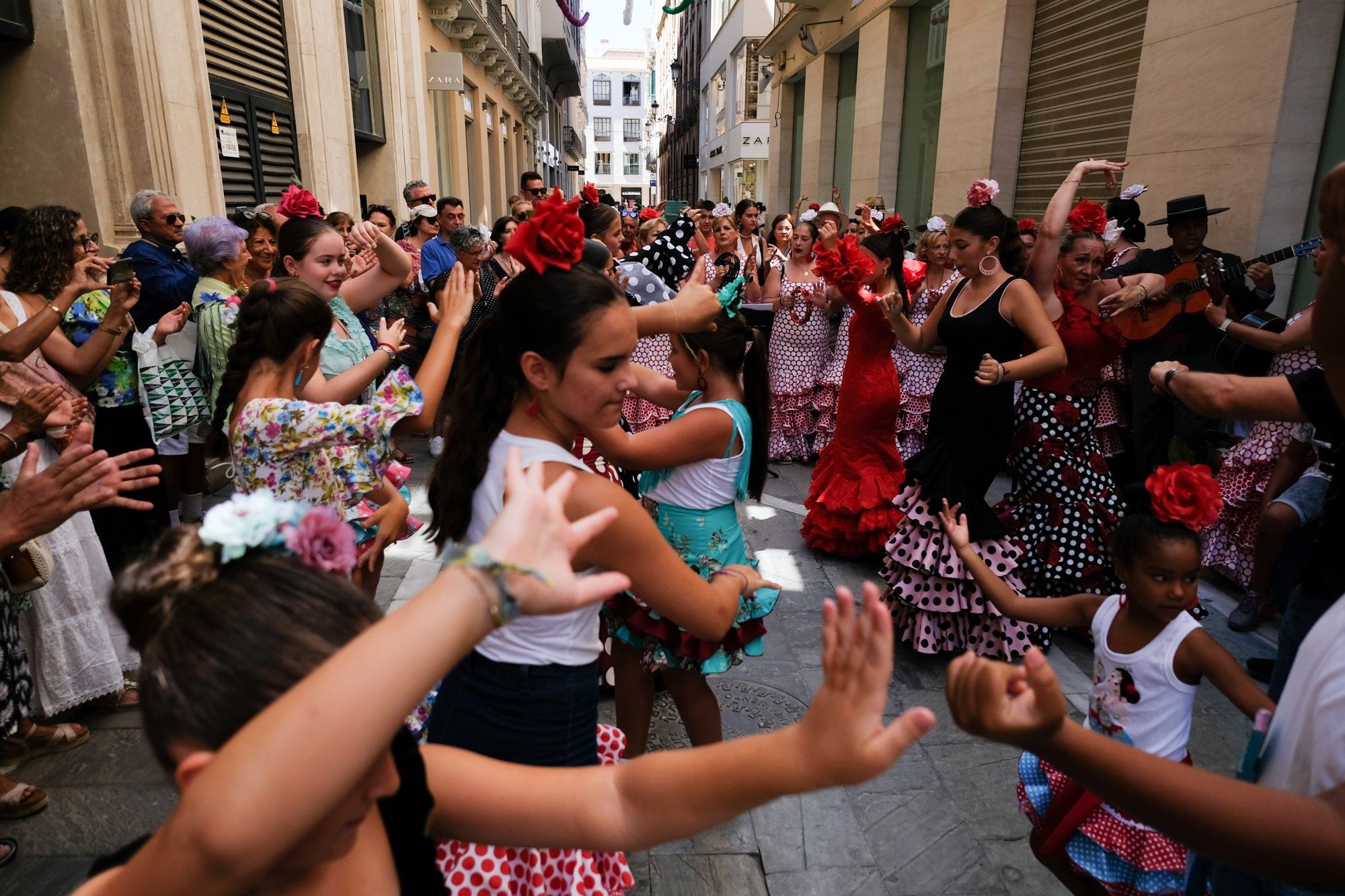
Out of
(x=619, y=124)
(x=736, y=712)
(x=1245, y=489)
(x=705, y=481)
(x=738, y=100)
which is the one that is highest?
(x=619, y=124)

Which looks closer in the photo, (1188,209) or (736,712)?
(736,712)

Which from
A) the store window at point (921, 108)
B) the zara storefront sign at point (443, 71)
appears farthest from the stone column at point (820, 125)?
the zara storefront sign at point (443, 71)

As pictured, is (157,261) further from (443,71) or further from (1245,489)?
(443,71)

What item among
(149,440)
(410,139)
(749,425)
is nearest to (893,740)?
(749,425)

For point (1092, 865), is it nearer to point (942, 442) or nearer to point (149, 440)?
point (942, 442)

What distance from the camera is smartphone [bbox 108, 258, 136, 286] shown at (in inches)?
137

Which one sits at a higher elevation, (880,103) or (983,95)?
(880,103)

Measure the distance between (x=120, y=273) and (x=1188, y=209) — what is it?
18.5ft

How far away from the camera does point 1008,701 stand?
3.28 ft

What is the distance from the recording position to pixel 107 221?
17.8ft

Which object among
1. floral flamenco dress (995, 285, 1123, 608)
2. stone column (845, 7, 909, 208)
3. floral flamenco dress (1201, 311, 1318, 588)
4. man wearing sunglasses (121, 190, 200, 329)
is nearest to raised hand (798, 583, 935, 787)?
floral flamenco dress (995, 285, 1123, 608)

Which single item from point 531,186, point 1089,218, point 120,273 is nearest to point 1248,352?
point 1089,218

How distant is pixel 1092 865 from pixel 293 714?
1.98m

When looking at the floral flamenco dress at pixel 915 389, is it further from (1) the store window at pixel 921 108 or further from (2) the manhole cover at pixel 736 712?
(1) the store window at pixel 921 108
